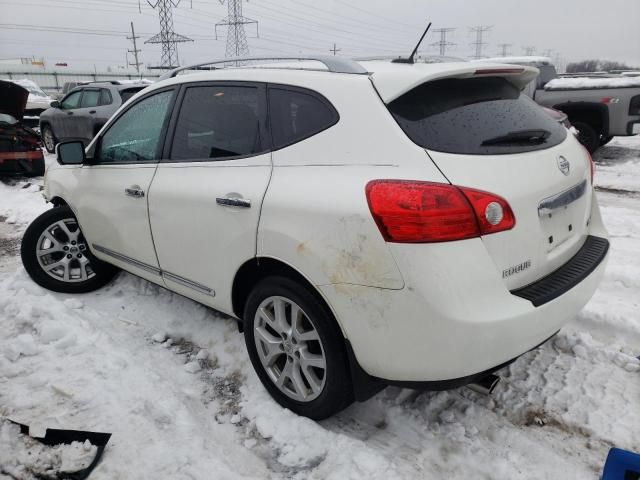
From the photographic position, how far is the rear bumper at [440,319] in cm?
190

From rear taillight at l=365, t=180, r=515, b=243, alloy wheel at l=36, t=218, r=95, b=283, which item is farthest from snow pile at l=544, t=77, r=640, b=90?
alloy wheel at l=36, t=218, r=95, b=283

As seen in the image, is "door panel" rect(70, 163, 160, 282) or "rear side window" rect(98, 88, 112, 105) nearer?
"door panel" rect(70, 163, 160, 282)

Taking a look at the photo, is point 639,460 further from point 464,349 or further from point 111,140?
point 111,140

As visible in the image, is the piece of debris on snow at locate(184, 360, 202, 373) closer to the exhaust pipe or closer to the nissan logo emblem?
the exhaust pipe

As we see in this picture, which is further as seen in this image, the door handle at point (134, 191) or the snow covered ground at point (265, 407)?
the door handle at point (134, 191)

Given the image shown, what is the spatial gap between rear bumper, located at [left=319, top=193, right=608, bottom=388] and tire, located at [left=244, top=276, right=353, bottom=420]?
14 cm

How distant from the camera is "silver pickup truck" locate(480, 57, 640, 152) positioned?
9.32 m

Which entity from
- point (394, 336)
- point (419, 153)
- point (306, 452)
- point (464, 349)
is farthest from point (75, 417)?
point (419, 153)

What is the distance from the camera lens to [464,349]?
6.36ft

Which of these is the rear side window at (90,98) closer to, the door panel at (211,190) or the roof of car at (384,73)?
the door panel at (211,190)

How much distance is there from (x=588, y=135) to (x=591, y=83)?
1.03 metres

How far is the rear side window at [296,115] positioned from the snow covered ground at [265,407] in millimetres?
1452

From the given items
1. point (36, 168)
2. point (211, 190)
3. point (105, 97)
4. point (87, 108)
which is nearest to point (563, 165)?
point (211, 190)

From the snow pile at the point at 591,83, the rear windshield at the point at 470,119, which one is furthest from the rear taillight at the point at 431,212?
the snow pile at the point at 591,83
